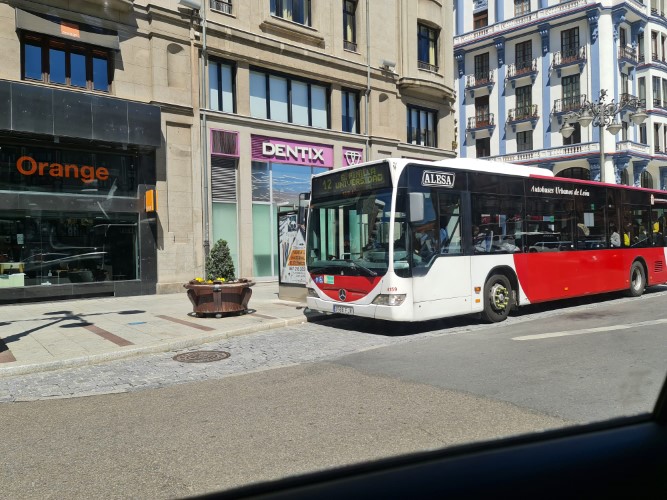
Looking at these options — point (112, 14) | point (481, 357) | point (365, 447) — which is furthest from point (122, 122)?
point (365, 447)

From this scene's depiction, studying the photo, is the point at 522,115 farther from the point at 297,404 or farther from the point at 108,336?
the point at 297,404

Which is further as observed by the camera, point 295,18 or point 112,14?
point 295,18

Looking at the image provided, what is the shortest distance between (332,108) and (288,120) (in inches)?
87.8

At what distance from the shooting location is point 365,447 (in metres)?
3.77

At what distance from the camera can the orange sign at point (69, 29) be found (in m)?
14.9

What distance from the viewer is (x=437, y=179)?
950 cm

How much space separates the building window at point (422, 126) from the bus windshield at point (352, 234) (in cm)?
1532

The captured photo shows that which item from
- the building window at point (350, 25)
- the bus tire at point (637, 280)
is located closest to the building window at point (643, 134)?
the building window at point (350, 25)

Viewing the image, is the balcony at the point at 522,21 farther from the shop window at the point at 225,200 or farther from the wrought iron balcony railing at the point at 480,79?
the shop window at the point at 225,200

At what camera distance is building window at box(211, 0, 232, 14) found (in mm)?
18080

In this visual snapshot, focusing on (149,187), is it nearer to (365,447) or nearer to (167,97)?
(167,97)

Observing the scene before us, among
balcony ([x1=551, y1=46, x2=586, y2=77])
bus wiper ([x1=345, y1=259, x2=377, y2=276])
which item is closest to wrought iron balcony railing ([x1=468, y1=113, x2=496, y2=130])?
balcony ([x1=551, y1=46, x2=586, y2=77])

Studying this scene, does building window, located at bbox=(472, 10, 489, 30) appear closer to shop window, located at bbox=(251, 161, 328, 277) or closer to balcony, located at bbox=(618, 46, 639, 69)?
balcony, located at bbox=(618, 46, 639, 69)

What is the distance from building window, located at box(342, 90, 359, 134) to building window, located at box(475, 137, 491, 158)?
1059 inches
